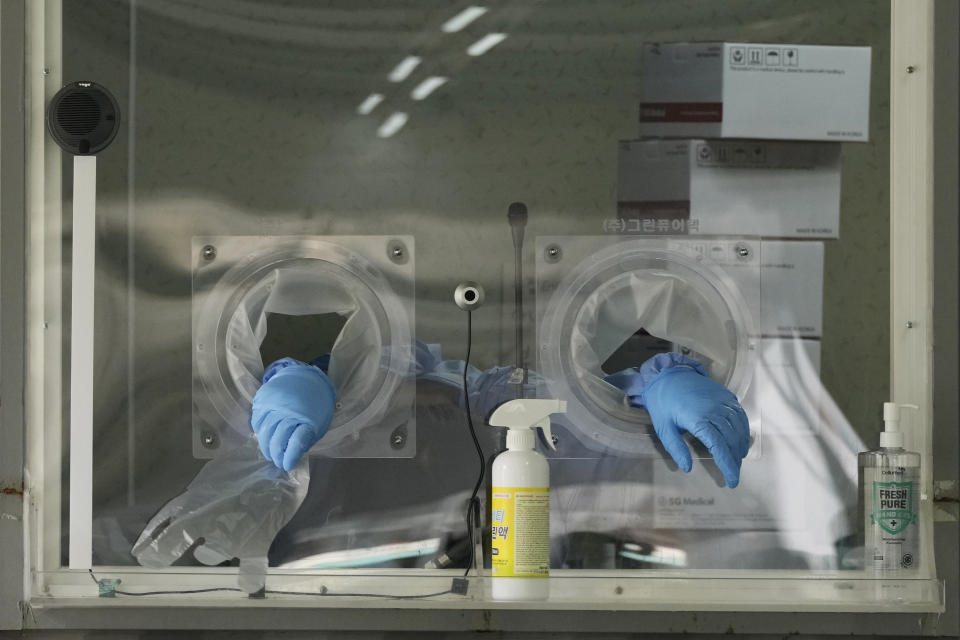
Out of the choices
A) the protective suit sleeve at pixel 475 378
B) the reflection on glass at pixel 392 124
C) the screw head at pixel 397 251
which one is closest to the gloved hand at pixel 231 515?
the protective suit sleeve at pixel 475 378

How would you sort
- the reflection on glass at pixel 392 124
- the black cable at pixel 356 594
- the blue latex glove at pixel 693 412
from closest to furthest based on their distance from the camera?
the blue latex glove at pixel 693 412
the black cable at pixel 356 594
the reflection on glass at pixel 392 124

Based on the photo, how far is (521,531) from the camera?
1.50 m

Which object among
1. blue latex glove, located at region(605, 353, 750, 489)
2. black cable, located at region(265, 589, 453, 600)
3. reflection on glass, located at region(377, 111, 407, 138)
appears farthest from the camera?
reflection on glass, located at region(377, 111, 407, 138)

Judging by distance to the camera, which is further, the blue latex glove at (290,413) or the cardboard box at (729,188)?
the cardboard box at (729,188)

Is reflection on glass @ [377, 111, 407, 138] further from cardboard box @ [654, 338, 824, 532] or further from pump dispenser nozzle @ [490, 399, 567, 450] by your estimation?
cardboard box @ [654, 338, 824, 532]

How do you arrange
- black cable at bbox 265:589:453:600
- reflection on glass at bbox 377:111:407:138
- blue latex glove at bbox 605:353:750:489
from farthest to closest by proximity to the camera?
reflection on glass at bbox 377:111:407:138
black cable at bbox 265:589:453:600
blue latex glove at bbox 605:353:750:489

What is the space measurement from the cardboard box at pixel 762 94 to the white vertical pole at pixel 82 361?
88 cm

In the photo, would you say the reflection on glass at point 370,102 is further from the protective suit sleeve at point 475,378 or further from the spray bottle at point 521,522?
the spray bottle at point 521,522

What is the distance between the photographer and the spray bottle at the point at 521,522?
150 centimetres

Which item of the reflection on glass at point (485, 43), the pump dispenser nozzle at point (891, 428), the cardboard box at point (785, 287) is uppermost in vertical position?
the reflection on glass at point (485, 43)

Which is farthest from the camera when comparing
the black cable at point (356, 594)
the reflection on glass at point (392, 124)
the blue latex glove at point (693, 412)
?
the reflection on glass at point (392, 124)

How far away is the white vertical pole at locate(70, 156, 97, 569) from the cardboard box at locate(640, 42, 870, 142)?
88 cm

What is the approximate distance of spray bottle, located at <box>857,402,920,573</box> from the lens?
1.60 m

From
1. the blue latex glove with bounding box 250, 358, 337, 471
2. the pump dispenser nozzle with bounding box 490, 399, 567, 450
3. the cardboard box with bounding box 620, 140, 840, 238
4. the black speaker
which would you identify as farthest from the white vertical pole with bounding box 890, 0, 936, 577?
the black speaker
